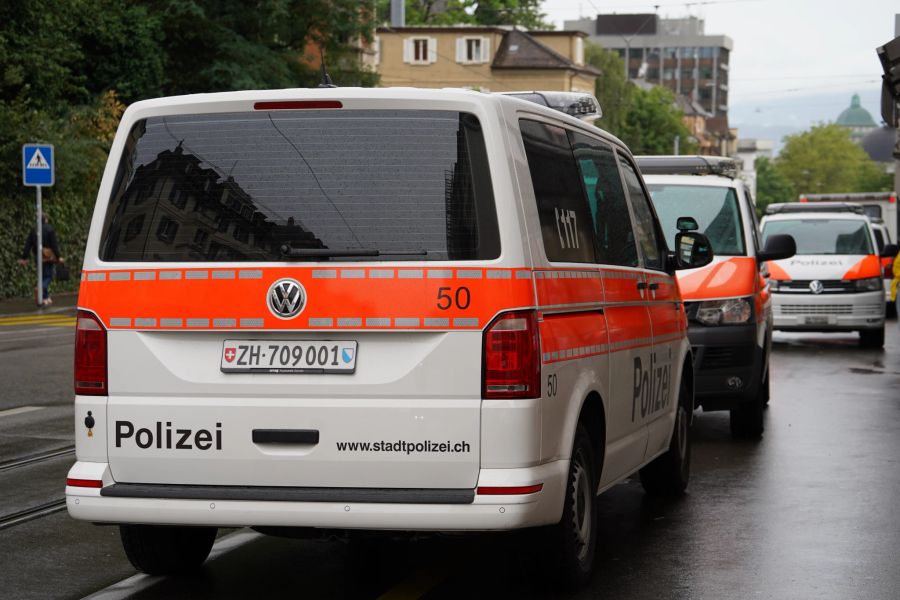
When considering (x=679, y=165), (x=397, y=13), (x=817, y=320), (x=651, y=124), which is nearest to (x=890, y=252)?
(x=817, y=320)

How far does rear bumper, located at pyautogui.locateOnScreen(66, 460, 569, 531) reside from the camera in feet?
19.0

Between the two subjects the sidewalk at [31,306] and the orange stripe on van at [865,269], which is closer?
the orange stripe on van at [865,269]

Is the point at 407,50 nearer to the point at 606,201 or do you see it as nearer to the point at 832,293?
the point at 832,293

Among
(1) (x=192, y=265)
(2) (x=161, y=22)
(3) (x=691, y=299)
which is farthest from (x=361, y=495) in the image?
(2) (x=161, y=22)

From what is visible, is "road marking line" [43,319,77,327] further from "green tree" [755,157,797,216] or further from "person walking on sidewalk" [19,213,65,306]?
"green tree" [755,157,797,216]

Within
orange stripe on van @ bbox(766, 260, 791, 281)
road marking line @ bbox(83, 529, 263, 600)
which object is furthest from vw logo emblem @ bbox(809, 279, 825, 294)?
road marking line @ bbox(83, 529, 263, 600)

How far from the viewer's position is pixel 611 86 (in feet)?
352

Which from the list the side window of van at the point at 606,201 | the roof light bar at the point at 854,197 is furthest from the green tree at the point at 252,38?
the side window of van at the point at 606,201

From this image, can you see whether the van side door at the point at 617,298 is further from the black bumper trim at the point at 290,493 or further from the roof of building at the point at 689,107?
the roof of building at the point at 689,107

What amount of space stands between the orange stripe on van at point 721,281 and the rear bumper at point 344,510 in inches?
241

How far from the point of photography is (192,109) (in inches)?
244

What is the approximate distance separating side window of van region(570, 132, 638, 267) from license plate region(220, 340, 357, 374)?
162 centimetres

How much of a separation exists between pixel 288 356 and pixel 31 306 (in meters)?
25.7

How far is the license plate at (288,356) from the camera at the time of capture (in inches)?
233
